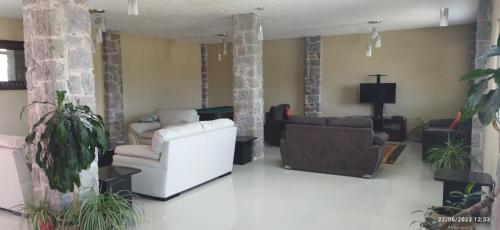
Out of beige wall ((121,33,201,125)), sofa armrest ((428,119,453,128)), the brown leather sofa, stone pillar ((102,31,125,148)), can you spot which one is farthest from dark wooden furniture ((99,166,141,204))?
sofa armrest ((428,119,453,128))

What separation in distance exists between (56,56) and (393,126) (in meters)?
7.16

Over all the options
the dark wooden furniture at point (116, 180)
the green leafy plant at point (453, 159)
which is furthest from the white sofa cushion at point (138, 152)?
the green leafy plant at point (453, 159)

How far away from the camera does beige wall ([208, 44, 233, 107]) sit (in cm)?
1095

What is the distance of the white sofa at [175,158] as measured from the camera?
14.1 ft

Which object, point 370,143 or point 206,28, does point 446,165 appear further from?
point 206,28

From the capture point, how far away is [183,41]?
10.4m

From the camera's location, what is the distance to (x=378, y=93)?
28.1 ft

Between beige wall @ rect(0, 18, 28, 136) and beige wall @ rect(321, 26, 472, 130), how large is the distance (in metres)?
6.72

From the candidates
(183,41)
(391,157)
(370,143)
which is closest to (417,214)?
(370,143)

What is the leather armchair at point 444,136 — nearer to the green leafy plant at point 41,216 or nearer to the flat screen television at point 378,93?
the flat screen television at point 378,93

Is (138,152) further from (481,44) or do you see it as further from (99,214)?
(481,44)

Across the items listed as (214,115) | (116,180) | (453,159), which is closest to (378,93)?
(453,159)

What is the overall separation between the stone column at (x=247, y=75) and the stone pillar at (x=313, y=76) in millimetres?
3219

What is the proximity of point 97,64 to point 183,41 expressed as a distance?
296 cm
